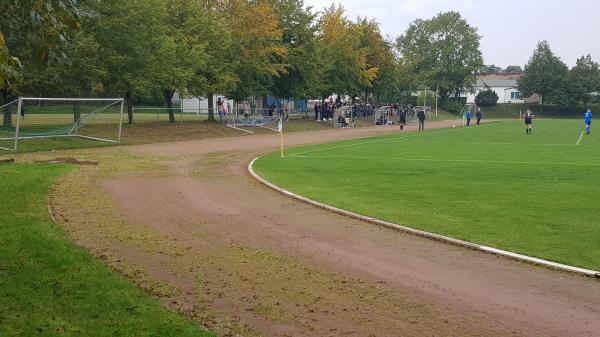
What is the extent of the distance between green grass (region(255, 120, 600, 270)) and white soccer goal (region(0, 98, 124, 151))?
10457mm

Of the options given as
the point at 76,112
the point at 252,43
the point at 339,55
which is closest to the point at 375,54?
the point at 339,55

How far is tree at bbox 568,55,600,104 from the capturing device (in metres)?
111

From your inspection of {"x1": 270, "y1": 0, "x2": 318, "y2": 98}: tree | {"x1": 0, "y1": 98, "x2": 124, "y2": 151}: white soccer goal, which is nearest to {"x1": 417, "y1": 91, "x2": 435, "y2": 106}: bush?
{"x1": 270, "y1": 0, "x2": 318, "y2": 98}: tree

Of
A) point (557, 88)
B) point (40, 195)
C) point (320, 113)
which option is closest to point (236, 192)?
point (40, 195)

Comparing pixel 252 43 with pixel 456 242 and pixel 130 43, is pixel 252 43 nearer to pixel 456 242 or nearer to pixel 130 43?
pixel 130 43

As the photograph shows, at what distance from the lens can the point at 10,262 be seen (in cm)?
764

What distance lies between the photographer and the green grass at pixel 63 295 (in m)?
5.54

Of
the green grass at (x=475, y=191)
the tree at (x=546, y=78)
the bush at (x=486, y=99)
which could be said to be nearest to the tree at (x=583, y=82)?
the tree at (x=546, y=78)

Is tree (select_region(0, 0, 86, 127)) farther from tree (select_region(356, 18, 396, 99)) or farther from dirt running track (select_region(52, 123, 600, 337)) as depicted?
tree (select_region(356, 18, 396, 99))

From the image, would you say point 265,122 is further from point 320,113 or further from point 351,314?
point 351,314

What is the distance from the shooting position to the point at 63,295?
6473mm

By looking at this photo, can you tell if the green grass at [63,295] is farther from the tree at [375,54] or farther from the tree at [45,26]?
the tree at [375,54]

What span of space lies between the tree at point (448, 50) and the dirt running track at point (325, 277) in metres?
104

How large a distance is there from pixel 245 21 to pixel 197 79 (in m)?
8.81
